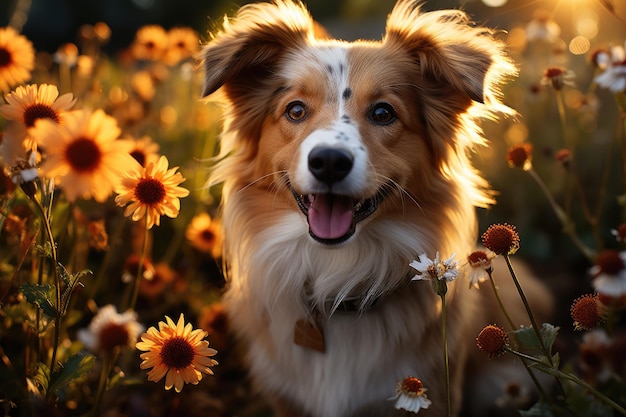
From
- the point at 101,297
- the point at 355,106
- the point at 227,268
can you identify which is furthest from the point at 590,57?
the point at 101,297

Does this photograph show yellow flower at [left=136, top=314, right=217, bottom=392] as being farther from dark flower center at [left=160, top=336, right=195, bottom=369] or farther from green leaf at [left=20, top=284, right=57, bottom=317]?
green leaf at [left=20, top=284, right=57, bottom=317]

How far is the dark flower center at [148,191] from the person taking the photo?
6.37ft

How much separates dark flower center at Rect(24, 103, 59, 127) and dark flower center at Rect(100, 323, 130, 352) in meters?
0.70

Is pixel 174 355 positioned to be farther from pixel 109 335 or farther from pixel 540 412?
pixel 540 412

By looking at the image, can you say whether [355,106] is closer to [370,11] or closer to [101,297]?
[101,297]

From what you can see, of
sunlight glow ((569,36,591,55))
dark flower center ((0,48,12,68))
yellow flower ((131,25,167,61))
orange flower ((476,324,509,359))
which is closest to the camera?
orange flower ((476,324,509,359))

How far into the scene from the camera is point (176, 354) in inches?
69.5

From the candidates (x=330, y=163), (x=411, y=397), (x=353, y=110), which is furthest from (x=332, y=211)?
(x=411, y=397)

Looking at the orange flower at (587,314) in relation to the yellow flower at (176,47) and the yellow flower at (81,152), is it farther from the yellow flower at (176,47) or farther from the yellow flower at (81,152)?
the yellow flower at (176,47)

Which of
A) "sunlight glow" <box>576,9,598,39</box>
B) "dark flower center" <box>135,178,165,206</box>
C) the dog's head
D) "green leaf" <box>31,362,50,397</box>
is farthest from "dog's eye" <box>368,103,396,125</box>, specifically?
"sunlight glow" <box>576,9,598,39</box>

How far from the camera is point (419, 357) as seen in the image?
8.68 feet

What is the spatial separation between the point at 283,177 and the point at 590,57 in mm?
1484

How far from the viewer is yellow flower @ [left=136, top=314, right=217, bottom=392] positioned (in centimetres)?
177

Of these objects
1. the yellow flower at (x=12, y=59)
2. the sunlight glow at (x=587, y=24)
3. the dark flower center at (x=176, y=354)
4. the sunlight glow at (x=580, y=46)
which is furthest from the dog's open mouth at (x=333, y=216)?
the sunlight glow at (x=587, y=24)
